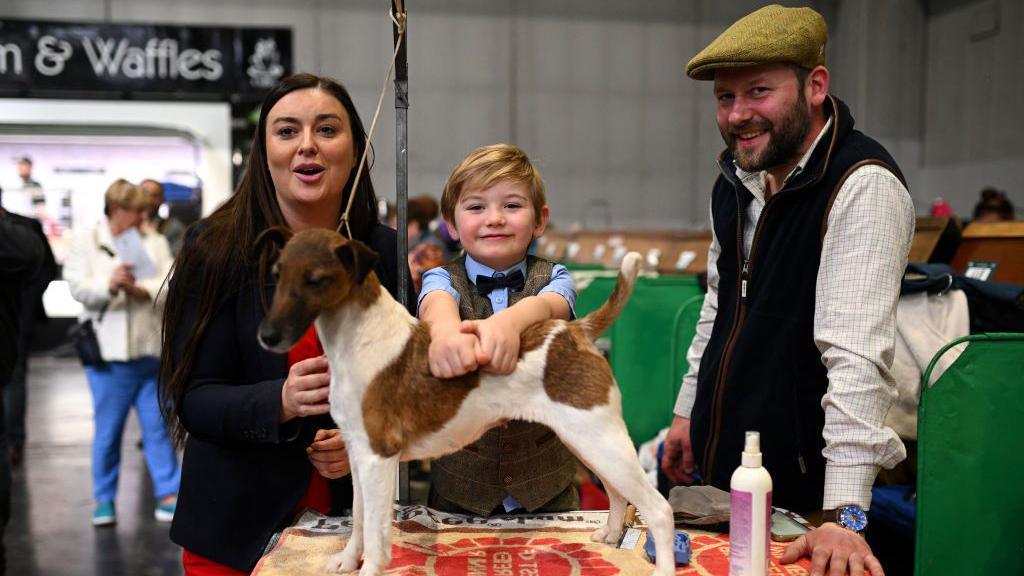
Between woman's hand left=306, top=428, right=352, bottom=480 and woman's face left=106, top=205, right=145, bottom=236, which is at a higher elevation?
woman's face left=106, top=205, right=145, bottom=236

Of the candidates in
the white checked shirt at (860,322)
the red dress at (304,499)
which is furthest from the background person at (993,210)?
the red dress at (304,499)

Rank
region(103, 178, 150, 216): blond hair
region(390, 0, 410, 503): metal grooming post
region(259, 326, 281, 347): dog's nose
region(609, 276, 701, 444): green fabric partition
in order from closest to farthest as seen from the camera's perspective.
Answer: region(259, 326, 281, 347): dog's nose, region(390, 0, 410, 503): metal grooming post, region(609, 276, 701, 444): green fabric partition, region(103, 178, 150, 216): blond hair

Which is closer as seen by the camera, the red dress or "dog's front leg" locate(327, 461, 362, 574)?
"dog's front leg" locate(327, 461, 362, 574)

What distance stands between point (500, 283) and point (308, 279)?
2.01 ft

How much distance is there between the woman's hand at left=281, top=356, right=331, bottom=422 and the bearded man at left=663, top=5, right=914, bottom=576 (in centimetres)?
96

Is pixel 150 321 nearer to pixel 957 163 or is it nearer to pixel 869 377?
pixel 869 377

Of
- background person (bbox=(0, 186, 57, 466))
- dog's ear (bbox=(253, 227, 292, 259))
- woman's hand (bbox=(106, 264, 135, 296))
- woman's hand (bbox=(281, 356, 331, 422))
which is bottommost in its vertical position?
background person (bbox=(0, 186, 57, 466))

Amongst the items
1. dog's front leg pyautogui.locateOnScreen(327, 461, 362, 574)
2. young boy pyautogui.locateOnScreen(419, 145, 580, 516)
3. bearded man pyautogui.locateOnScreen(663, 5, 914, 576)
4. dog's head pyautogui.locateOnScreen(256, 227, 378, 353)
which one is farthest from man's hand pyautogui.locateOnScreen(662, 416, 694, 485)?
dog's head pyautogui.locateOnScreen(256, 227, 378, 353)

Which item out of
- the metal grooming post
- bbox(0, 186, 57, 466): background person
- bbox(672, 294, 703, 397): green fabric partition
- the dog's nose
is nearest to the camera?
the dog's nose

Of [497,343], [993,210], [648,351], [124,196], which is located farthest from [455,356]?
[993,210]

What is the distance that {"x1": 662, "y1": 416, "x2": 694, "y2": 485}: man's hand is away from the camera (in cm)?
231

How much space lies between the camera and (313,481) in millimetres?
1808

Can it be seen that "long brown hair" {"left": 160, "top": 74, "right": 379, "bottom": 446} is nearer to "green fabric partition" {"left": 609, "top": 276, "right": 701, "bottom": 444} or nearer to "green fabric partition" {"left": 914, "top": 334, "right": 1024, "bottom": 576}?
"green fabric partition" {"left": 914, "top": 334, "right": 1024, "bottom": 576}

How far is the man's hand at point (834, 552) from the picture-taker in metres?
→ 1.45
